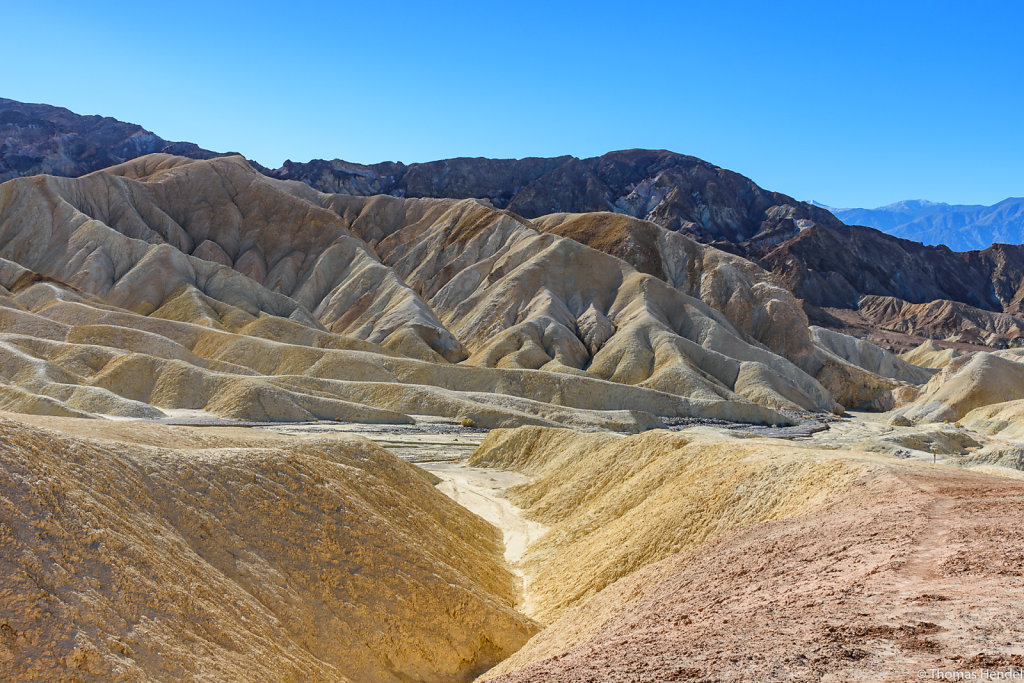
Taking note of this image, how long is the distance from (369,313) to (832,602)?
8348 cm

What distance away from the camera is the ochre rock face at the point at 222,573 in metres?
10.0

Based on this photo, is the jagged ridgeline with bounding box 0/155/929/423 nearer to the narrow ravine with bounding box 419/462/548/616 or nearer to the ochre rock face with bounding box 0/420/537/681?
the narrow ravine with bounding box 419/462/548/616

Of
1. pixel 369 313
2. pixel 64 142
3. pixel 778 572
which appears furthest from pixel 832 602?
pixel 64 142

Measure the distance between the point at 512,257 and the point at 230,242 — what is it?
41.3 m

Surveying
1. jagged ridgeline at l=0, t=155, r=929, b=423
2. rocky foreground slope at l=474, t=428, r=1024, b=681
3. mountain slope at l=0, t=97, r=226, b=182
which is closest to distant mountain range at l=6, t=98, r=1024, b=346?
mountain slope at l=0, t=97, r=226, b=182

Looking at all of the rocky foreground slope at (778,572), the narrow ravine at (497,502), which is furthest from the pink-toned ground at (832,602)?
the narrow ravine at (497,502)

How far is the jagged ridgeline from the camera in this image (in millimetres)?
55625

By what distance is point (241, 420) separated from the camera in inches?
1903

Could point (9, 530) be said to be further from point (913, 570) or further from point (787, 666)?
point (913, 570)

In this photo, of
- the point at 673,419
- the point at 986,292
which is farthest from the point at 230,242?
the point at 986,292

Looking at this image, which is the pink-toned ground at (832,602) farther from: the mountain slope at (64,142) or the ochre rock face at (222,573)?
the mountain slope at (64,142)

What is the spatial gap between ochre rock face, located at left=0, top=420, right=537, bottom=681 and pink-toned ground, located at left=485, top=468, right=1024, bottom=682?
8.49ft

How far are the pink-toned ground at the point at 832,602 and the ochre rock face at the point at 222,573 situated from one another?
2.59 meters

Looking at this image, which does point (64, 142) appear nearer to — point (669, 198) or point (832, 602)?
point (669, 198)
